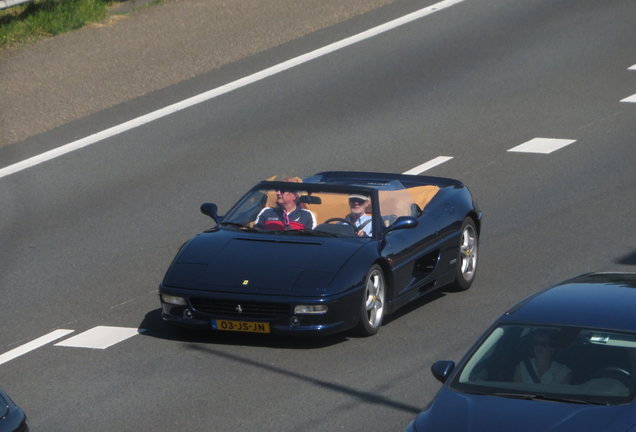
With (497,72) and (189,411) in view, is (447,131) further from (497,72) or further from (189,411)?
(189,411)

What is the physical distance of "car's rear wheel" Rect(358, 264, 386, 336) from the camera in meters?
9.48

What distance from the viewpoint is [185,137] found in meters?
16.4

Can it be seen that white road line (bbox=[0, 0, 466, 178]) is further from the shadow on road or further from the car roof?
the car roof

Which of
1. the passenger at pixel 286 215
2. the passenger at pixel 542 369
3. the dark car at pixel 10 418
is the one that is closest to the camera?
the dark car at pixel 10 418

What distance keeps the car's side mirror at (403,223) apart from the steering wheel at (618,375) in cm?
424

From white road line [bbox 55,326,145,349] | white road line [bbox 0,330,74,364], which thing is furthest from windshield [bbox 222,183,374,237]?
white road line [bbox 0,330,74,364]

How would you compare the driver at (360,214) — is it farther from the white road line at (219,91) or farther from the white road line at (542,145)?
the white road line at (219,91)

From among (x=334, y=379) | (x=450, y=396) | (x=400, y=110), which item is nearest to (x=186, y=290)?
(x=334, y=379)

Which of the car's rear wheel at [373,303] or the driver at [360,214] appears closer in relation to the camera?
the car's rear wheel at [373,303]

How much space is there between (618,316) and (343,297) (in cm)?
339

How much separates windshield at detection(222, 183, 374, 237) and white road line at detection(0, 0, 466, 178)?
612 cm

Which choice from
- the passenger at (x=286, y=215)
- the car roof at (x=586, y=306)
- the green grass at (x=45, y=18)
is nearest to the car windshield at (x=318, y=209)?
the passenger at (x=286, y=215)

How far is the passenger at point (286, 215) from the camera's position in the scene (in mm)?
10305

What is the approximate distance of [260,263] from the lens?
949 cm
